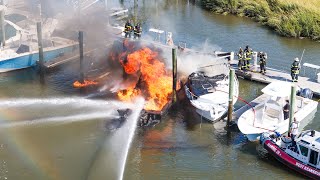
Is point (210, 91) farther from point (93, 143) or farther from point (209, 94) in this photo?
point (93, 143)

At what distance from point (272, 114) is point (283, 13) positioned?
23.2 m

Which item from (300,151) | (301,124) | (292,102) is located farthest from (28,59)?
(300,151)

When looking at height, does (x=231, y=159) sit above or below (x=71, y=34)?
below

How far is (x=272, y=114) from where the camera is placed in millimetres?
29047

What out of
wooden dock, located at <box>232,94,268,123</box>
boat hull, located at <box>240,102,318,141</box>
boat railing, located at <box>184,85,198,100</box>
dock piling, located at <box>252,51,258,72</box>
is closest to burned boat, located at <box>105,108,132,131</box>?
boat railing, located at <box>184,85,198,100</box>

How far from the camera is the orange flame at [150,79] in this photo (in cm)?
3250

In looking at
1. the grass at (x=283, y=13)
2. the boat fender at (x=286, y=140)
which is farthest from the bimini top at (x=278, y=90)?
the grass at (x=283, y=13)

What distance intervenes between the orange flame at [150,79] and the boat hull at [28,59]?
23.6 feet

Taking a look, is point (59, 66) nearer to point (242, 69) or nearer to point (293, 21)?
point (242, 69)

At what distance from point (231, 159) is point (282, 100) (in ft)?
17.0

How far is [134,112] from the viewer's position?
30719 millimetres

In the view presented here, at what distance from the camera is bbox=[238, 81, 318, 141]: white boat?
27656mm

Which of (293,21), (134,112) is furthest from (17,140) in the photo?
(293,21)

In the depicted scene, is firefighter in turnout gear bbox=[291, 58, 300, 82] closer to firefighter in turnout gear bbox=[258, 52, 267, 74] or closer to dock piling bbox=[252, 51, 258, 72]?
firefighter in turnout gear bbox=[258, 52, 267, 74]
